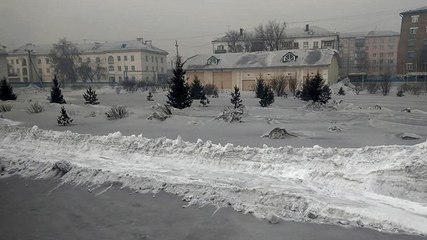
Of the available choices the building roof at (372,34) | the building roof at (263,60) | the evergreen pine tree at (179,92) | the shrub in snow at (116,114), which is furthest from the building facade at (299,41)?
the shrub in snow at (116,114)

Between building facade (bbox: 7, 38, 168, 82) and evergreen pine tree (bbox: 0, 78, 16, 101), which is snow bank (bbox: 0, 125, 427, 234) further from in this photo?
building facade (bbox: 7, 38, 168, 82)

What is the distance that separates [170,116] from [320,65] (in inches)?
1222

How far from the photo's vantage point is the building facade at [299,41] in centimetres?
7050

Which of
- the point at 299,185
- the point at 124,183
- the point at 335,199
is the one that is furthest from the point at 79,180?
the point at 335,199

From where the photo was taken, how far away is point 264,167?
757 centimetres

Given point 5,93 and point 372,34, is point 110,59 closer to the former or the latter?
point 5,93

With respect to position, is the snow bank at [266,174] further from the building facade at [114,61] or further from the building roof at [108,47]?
the building roof at [108,47]

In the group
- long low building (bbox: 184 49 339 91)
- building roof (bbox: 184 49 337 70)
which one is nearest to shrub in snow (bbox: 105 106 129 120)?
long low building (bbox: 184 49 339 91)

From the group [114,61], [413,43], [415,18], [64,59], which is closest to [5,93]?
[64,59]

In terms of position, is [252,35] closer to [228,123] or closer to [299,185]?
[228,123]

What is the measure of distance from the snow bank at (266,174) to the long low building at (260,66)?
32.0m

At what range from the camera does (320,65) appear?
134ft

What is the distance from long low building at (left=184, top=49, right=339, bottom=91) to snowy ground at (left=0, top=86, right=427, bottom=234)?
99.0 ft

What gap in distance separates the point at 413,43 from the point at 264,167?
60.2m
